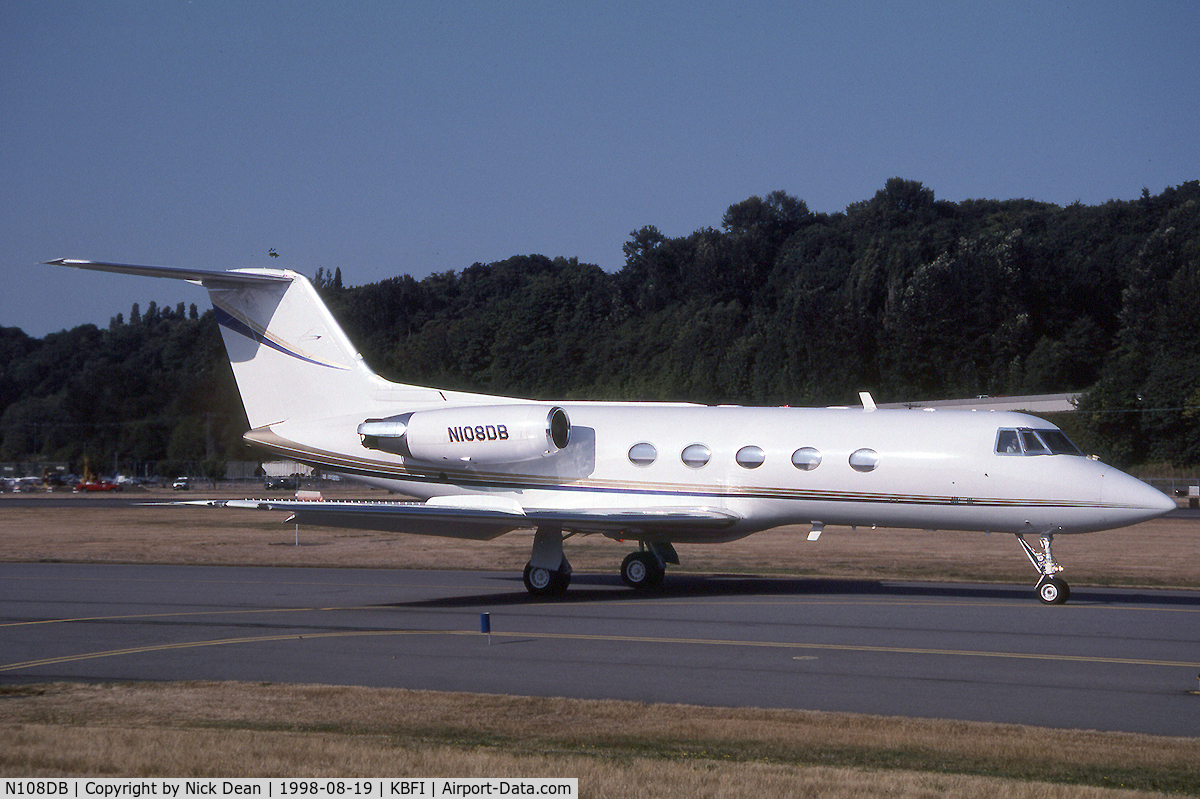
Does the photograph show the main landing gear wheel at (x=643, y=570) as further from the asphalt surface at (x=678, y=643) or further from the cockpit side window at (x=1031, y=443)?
the cockpit side window at (x=1031, y=443)

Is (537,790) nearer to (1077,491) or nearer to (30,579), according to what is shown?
(1077,491)

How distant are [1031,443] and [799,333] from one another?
54.3 meters

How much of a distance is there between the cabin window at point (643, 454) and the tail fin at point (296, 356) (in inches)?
159

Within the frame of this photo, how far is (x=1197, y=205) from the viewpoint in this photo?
245 feet

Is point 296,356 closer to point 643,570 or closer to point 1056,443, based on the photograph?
point 643,570

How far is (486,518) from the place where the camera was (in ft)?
58.8

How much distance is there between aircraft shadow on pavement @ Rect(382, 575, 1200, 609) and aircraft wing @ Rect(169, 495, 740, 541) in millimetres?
1138

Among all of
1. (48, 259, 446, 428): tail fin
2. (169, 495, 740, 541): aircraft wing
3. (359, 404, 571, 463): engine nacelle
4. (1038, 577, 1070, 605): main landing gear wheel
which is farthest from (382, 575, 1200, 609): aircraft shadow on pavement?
(48, 259, 446, 428): tail fin

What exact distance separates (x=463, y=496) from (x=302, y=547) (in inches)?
471

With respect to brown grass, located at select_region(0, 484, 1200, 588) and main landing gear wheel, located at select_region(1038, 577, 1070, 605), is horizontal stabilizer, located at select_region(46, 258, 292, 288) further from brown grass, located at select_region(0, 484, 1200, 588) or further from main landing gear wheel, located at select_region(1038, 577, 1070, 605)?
main landing gear wheel, located at select_region(1038, 577, 1070, 605)

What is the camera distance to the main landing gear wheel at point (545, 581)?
19078mm

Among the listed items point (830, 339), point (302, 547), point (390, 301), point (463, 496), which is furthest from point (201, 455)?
point (463, 496)

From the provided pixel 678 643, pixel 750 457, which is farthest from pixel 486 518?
pixel 678 643

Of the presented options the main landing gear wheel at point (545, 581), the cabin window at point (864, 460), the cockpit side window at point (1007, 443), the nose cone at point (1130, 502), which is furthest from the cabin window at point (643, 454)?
the nose cone at point (1130, 502)
